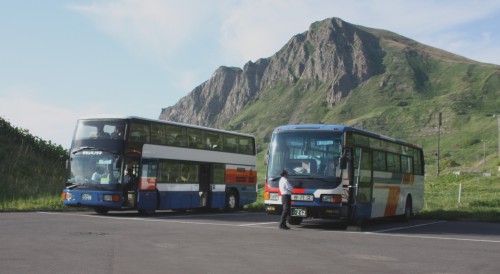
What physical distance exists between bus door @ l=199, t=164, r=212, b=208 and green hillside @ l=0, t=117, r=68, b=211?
19.2ft

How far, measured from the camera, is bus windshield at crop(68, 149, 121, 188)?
71.6 feet

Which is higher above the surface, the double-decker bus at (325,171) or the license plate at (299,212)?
the double-decker bus at (325,171)

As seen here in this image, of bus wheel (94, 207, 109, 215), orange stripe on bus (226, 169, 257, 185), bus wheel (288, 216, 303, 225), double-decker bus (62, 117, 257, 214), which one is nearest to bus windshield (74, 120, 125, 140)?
double-decker bus (62, 117, 257, 214)

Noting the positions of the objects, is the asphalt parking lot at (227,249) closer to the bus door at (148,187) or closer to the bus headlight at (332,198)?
the bus headlight at (332,198)

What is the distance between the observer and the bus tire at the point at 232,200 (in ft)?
91.7

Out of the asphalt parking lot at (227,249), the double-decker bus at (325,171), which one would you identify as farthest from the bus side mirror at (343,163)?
the asphalt parking lot at (227,249)

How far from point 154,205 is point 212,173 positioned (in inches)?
163

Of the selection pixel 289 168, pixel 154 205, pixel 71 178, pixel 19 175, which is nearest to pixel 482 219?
pixel 289 168

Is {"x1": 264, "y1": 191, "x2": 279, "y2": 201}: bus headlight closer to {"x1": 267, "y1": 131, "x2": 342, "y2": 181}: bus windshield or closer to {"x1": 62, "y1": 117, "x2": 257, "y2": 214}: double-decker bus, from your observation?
{"x1": 267, "y1": 131, "x2": 342, "y2": 181}: bus windshield

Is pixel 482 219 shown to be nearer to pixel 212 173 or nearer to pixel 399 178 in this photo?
pixel 399 178

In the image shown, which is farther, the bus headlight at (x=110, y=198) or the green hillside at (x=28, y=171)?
the green hillside at (x=28, y=171)

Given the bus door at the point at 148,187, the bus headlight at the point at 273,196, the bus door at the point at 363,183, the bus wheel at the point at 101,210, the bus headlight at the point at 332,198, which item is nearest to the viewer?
the bus headlight at the point at 332,198

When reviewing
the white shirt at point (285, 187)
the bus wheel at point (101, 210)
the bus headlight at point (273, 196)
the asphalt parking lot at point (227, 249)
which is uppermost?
the white shirt at point (285, 187)

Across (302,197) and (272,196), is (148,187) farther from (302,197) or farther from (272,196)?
(302,197)
